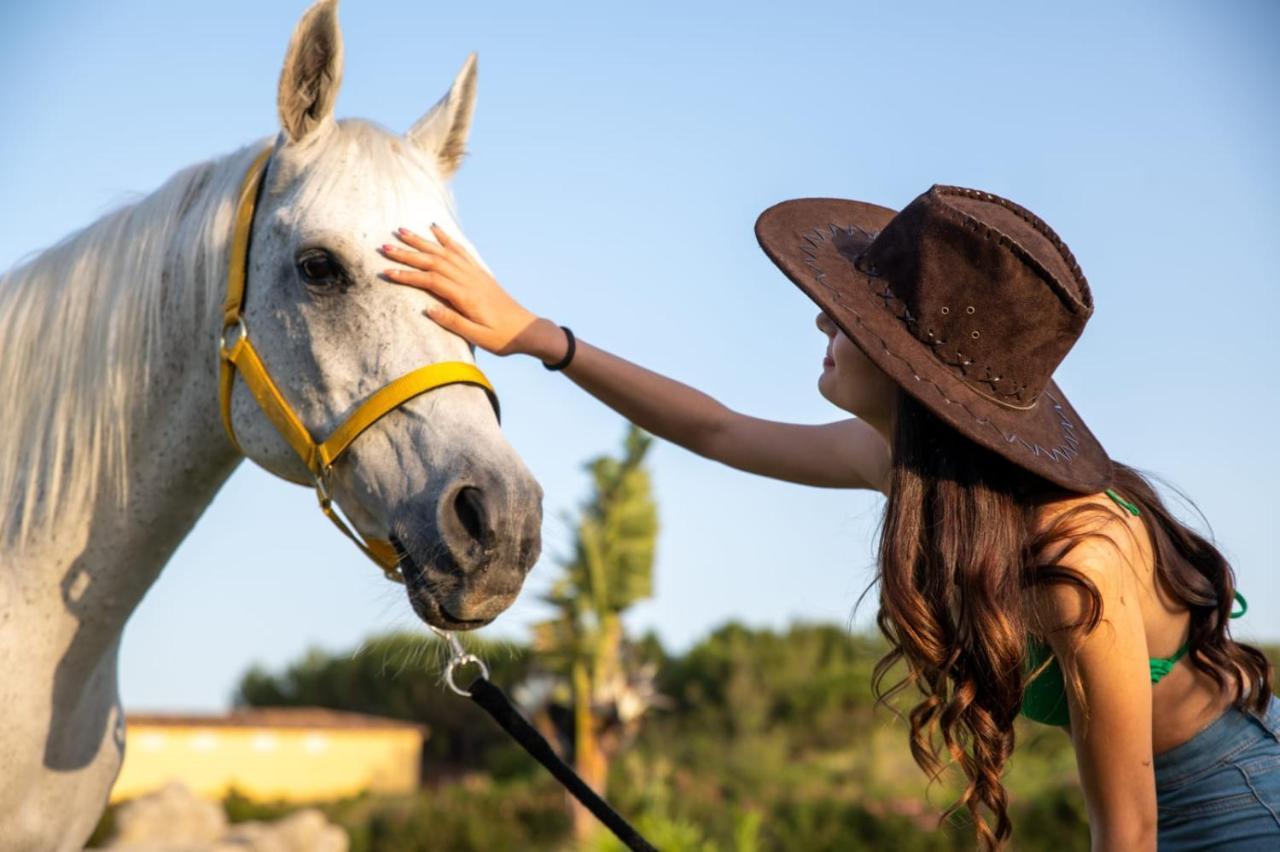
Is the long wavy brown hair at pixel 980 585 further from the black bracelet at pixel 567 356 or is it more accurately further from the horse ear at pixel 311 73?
the horse ear at pixel 311 73

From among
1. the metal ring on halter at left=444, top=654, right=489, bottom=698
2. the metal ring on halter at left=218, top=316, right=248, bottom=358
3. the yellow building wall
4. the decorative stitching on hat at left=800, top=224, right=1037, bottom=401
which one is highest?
the decorative stitching on hat at left=800, top=224, right=1037, bottom=401

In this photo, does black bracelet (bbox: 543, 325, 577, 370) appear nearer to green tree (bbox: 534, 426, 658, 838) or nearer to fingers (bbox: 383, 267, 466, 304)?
fingers (bbox: 383, 267, 466, 304)

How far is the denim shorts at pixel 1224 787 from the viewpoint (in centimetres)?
190

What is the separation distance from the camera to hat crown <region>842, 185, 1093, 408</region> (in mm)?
1842

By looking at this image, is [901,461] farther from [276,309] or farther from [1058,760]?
[1058,760]

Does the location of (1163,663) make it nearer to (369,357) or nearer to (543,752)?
(543,752)

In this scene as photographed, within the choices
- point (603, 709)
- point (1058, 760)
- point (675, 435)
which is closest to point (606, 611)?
point (603, 709)

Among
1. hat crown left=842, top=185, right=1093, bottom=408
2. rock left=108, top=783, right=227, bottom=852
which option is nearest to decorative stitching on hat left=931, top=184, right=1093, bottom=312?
hat crown left=842, top=185, right=1093, bottom=408

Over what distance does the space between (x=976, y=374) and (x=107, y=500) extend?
163cm

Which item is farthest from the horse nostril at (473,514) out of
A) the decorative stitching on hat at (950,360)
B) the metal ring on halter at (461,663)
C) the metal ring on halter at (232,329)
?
the decorative stitching on hat at (950,360)

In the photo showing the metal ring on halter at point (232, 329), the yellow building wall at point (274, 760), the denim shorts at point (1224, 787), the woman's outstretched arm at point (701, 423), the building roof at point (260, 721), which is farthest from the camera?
the building roof at point (260, 721)

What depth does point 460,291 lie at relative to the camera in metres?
2.19

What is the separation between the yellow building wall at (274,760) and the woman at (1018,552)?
20425 mm

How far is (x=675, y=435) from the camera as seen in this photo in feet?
9.05
